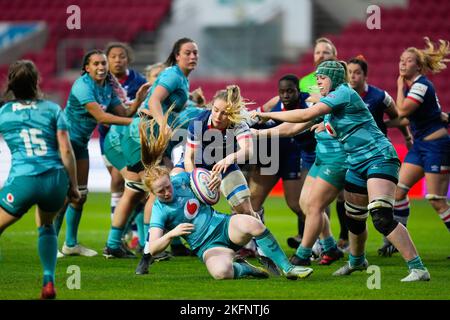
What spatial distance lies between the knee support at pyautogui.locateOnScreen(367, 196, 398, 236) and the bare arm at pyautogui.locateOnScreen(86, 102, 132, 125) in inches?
124

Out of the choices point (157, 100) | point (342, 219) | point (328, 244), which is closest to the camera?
point (328, 244)

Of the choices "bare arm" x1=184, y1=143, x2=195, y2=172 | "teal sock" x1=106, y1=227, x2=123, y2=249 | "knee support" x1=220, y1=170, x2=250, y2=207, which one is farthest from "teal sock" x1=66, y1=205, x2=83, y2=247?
"knee support" x1=220, y1=170, x2=250, y2=207

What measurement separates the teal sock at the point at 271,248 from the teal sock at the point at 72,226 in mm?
2986

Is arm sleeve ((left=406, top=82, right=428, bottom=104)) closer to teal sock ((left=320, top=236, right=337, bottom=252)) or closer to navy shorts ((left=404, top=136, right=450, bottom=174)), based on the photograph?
navy shorts ((left=404, top=136, right=450, bottom=174))

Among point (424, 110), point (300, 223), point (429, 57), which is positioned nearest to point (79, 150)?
point (300, 223)

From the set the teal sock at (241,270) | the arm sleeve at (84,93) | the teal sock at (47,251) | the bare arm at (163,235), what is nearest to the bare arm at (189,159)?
the bare arm at (163,235)

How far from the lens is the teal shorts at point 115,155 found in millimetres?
9609

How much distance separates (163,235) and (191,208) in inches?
15.0

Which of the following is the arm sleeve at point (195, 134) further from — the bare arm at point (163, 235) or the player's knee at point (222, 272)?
the player's knee at point (222, 272)

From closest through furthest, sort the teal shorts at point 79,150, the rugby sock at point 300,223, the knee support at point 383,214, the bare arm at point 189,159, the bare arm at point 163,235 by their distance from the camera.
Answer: the bare arm at point 163,235 → the knee support at point 383,214 → the bare arm at point 189,159 → the teal shorts at point 79,150 → the rugby sock at point 300,223

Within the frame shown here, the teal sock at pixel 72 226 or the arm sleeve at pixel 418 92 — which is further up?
the arm sleeve at pixel 418 92

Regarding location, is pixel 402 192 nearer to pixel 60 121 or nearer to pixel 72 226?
pixel 72 226

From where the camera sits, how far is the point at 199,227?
24.7 ft
